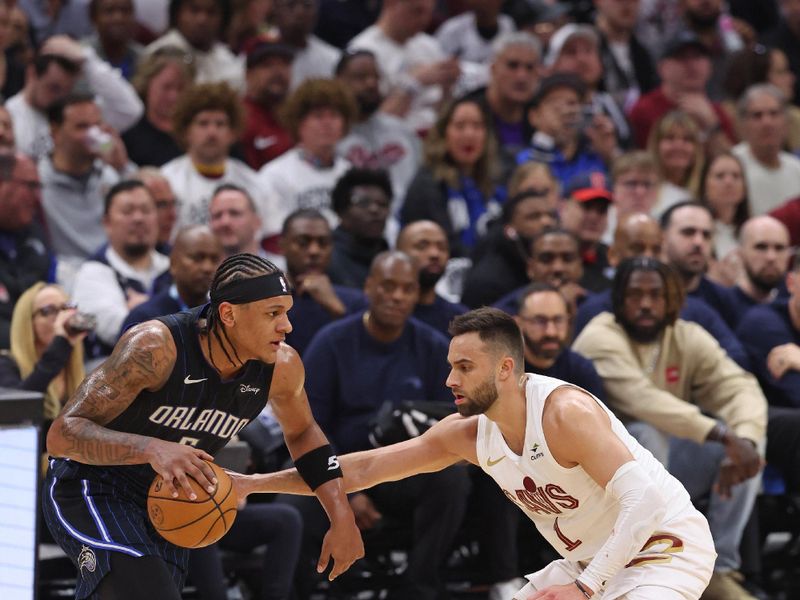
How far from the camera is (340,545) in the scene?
5.12 meters

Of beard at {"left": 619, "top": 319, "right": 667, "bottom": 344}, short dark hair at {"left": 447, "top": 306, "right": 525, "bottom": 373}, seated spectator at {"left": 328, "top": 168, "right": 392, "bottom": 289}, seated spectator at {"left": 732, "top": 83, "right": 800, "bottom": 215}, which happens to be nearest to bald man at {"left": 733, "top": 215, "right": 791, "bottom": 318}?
beard at {"left": 619, "top": 319, "right": 667, "bottom": 344}

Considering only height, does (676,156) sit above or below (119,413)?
below

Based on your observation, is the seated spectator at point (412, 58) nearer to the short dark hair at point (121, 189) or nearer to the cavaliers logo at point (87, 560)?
the short dark hair at point (121, 189)

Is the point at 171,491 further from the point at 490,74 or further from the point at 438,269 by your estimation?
the point at 490,74

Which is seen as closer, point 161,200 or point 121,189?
point 121,189

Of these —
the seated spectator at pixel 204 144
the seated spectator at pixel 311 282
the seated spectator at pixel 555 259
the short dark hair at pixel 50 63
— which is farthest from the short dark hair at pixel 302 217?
the short dark hair at pixel 50 63

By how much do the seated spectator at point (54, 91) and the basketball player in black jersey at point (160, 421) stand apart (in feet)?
14.6

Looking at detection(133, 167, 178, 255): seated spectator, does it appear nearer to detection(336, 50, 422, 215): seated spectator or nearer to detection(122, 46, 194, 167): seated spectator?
detection(122, 46, 194, 167): seated spectator

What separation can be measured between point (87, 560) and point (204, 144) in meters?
4.67

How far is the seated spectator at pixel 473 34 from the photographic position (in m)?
11.7

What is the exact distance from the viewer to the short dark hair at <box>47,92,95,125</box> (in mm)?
8797

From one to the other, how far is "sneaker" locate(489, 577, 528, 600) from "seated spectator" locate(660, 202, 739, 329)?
7.97 feet

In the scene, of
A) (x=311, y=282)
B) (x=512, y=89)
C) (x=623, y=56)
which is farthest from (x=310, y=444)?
(x=623, y=56)

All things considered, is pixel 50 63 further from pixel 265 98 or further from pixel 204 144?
pixel 265 98
